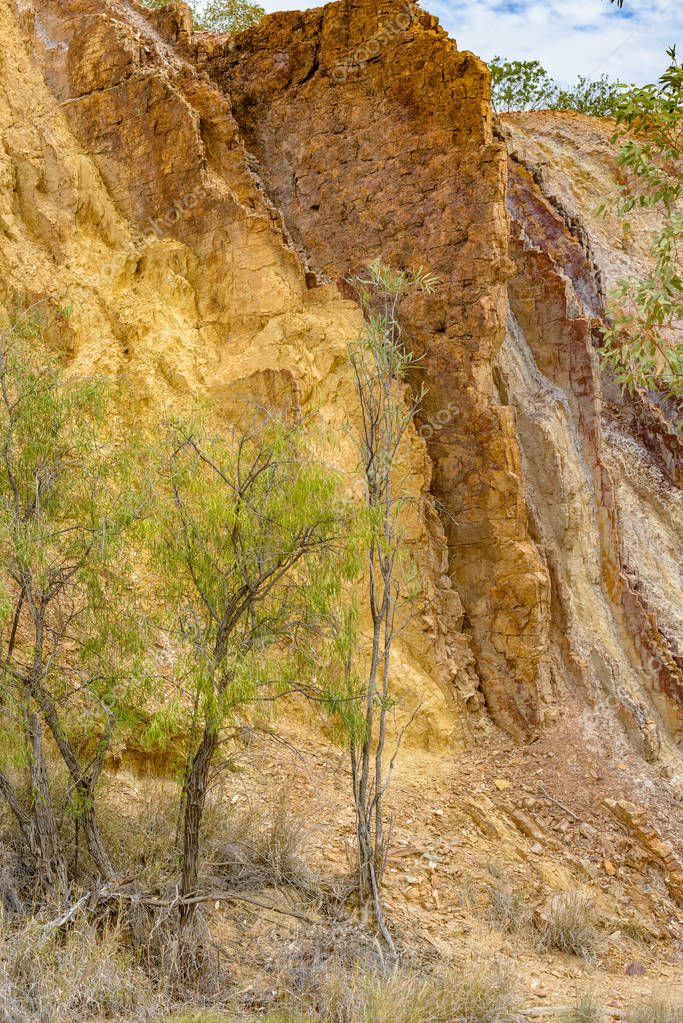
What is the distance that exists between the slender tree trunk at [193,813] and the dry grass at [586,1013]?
3.23 m

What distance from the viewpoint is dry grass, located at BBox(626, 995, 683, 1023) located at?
7.45 meters

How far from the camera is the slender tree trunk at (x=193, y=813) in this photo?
25.5ft

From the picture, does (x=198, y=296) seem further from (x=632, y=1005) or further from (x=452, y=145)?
(x=632, y=1005)

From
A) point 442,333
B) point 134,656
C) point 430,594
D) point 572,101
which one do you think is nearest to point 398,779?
point 430,594

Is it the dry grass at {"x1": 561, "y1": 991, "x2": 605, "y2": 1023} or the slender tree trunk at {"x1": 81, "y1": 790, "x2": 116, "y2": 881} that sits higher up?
the slender tree trunk at {"x1": 81, "y1": 790, "x2": 116, "y2": 881}

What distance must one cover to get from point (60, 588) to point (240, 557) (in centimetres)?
163

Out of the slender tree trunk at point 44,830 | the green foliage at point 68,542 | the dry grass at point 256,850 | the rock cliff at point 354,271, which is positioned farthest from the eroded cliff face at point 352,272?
the slender tree trunk at point 44,830

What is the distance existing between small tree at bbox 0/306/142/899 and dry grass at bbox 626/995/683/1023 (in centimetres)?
455

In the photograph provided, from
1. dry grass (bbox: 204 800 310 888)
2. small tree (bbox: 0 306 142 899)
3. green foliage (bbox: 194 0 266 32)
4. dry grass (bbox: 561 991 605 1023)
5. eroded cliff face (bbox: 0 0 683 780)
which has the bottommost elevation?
dry grass (bbox: 561 991 605 1023)

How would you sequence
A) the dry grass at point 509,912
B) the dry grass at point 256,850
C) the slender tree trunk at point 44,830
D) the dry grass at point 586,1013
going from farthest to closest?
the dry grass at point 509,912, the dry grass at point 256,850, the slender tree trunk at point 44,830, the dry grass at point 586,1013

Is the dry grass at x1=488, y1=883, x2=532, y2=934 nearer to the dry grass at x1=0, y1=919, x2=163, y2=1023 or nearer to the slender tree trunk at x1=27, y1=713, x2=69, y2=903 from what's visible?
the dry grass at x1=0, y1=919, x2=163, y2=1023

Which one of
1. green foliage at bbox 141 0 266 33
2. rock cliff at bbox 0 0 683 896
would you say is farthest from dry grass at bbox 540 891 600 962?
green foliage at bbox 141 0 266 33

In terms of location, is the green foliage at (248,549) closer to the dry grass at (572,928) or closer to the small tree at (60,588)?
the small tree at (60,588)

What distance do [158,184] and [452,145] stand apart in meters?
4.38
